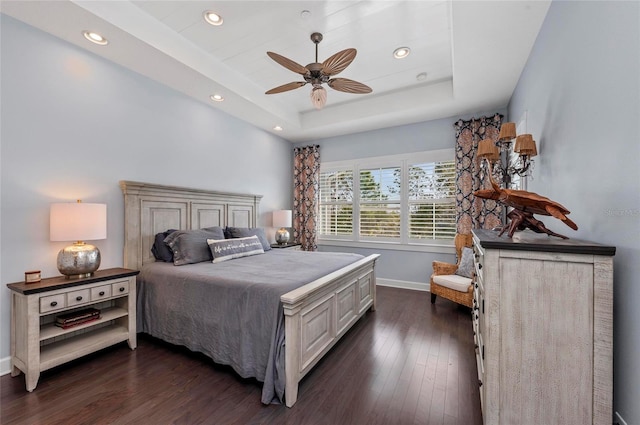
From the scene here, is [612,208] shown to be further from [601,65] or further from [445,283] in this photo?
[445,283]

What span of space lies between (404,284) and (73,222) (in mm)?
4414

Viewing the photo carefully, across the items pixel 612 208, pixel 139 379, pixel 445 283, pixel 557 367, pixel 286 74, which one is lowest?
pixel 139 379

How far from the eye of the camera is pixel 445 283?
3508 millimetres

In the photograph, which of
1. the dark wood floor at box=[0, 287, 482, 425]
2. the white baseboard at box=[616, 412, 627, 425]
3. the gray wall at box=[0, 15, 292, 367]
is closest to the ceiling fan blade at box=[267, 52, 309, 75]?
the gray wall at box=[0, 15, 292, 367]

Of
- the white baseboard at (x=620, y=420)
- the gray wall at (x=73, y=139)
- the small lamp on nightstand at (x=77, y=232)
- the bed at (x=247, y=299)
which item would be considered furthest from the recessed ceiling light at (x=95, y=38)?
the white baseboard at (x=620, y=420)

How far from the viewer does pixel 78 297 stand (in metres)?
2.22

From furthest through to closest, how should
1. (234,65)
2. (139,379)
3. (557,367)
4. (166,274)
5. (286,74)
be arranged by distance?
1. (286,74)
2. (234,65)
3. (166,274)
4. (139,379)
5. (557,367)

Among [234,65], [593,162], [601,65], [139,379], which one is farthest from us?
[234,65]

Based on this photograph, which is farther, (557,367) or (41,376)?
(41,376)

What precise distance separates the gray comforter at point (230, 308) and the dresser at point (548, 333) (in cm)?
130

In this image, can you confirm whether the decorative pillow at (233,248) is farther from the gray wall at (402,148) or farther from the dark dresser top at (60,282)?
the gray wall at (402,148)

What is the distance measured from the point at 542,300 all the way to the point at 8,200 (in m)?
3.75

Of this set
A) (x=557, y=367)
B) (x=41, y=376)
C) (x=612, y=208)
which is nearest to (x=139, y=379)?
(x=41, y=376)

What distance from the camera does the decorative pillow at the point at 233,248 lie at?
305 cm
